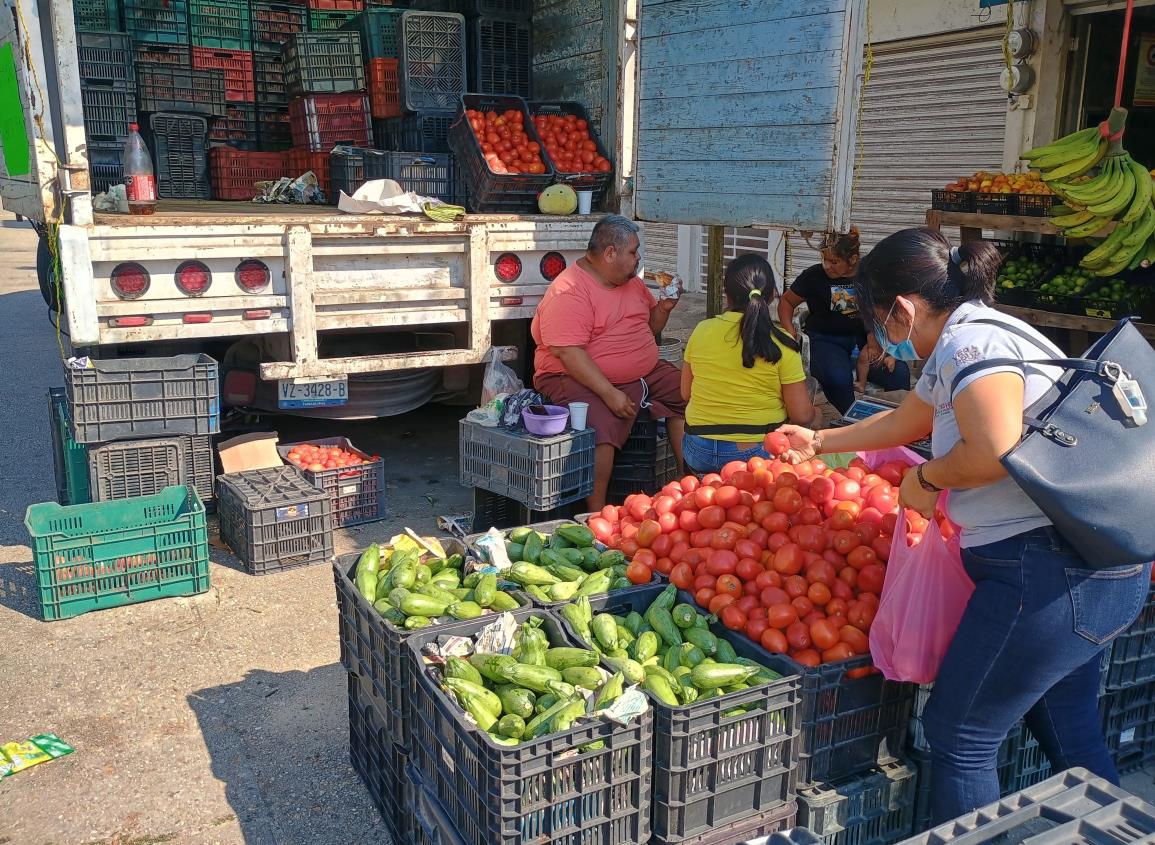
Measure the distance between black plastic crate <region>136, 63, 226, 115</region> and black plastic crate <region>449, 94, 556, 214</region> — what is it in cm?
276

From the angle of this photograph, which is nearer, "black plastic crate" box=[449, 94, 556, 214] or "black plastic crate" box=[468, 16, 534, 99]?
"black plastic crate" box=[449, 94, 556, 214]

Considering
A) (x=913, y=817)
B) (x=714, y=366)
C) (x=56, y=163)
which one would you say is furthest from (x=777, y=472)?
(x=56, y=163)

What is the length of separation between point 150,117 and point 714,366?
5.71 m

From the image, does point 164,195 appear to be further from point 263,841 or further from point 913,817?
point 913,817

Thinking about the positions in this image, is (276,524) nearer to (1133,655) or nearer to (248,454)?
(248,454)

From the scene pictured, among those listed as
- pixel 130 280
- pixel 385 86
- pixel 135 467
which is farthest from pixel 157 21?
pixel 135 467

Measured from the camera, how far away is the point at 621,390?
562 centimetres

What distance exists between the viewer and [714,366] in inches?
189

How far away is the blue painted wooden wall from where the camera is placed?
198 inches

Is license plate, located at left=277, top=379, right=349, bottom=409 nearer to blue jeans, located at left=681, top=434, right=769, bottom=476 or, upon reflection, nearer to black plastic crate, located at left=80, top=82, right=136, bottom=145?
blue jeans, located at left=681, top=434, right=769, bottom=476

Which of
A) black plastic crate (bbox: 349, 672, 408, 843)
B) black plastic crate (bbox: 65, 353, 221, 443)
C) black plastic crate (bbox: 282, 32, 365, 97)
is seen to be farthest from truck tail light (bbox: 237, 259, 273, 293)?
black plastic crate (bbox: 282, 32, 365, 97)

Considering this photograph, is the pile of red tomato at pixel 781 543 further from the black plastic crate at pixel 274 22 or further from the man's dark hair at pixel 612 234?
the black plastic crate at pixel 274 22

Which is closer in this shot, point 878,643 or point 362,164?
point 878,643

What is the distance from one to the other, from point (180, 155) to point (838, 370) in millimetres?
5545
